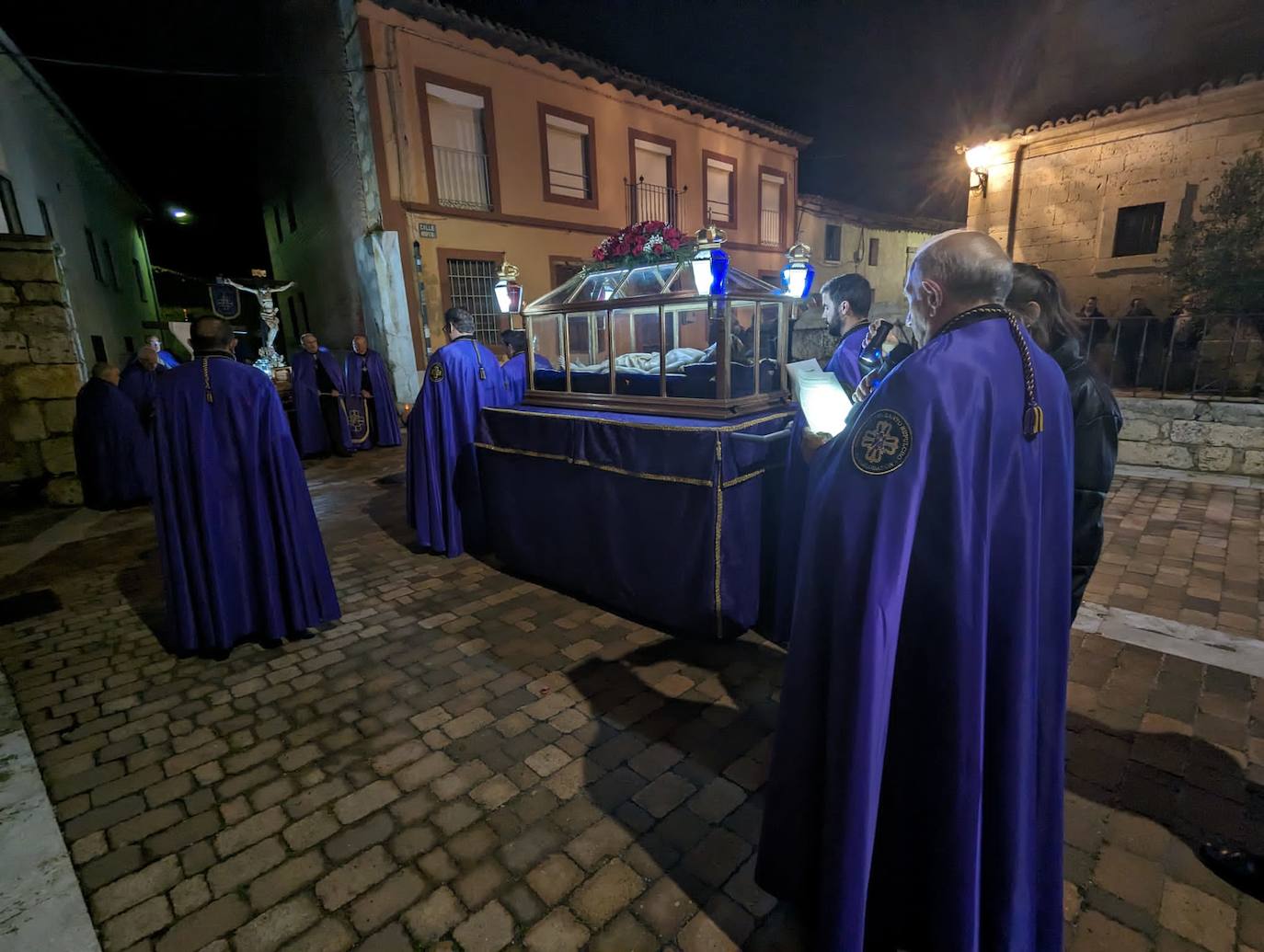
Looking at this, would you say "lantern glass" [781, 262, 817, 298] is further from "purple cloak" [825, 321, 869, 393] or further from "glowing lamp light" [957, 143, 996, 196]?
"glowing lamp light" [957, 143, 996, 196]

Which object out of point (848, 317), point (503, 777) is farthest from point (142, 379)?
point (848, 317)

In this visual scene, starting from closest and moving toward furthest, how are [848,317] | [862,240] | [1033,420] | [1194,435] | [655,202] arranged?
[1033,420]
[848,317]
[1194,435]
[655,202]
[862,240]

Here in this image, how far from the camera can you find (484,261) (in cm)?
1298

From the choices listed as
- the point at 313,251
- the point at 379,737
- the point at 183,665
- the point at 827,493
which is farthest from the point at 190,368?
the point at 313,251

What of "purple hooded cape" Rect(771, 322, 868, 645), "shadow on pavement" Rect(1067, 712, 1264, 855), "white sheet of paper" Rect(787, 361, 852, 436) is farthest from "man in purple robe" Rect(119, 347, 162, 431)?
"shadow on pavement" Rect(1067, 712, 1264, 855)

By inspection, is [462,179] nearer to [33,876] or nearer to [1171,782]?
[33,876]

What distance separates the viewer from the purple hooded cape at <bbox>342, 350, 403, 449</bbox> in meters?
10.5

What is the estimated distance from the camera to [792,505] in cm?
349

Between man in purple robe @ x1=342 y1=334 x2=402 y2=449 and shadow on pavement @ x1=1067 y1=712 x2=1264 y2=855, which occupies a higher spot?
man in purple robe @ x1=342 y1=334 x2=402 y2=449

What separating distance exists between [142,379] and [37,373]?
106 cm

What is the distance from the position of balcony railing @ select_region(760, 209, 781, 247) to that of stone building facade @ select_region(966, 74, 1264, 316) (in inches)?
277

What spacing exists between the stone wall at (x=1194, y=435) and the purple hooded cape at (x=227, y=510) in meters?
10.1

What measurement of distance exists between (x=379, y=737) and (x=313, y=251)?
54.6 ft

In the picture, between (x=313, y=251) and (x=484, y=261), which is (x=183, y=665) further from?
(x=313, y=251)
